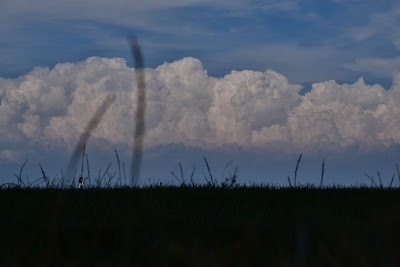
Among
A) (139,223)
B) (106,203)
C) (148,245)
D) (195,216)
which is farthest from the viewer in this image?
Answer: (106,203)

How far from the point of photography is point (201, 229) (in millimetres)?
5844

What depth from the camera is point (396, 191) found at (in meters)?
10.3

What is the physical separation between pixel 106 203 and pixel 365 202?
133 inches

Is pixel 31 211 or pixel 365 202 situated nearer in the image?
pixel 31 211

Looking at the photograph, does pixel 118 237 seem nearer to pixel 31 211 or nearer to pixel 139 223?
pixel 139 223

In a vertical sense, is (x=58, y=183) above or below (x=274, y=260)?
above

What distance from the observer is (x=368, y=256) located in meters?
4.56

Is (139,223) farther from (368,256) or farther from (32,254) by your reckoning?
(368,256)

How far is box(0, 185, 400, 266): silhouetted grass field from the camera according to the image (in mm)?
4328

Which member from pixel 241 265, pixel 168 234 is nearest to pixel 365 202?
pixel 168 234

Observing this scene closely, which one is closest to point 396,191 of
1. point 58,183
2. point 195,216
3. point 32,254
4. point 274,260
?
point 195,216

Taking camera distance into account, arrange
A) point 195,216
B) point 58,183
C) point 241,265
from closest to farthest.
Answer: point 241,265
point 195,216
point 58,183

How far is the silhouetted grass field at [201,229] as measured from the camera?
433cm

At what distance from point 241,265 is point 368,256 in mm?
1029
